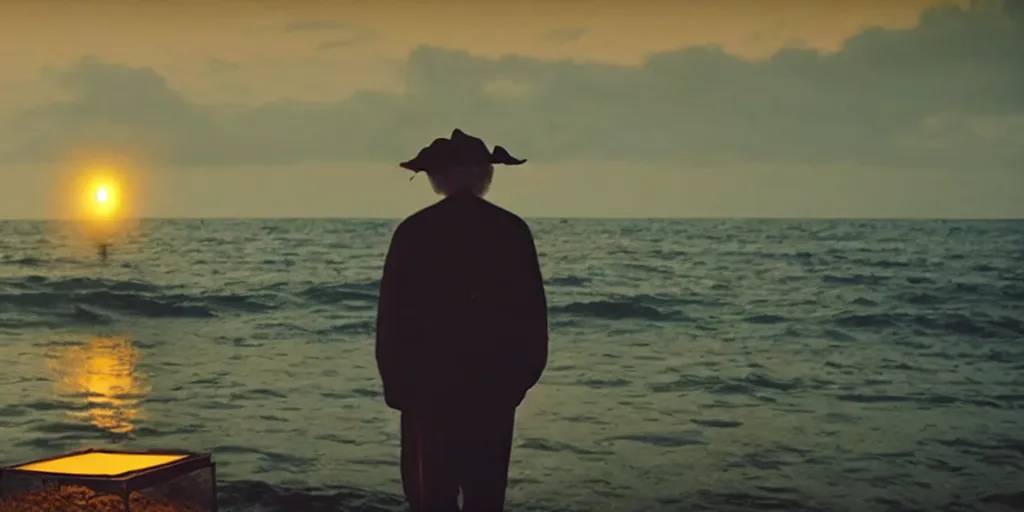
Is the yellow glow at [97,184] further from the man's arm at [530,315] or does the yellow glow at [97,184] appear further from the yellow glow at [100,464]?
the man's arm at [530,315]

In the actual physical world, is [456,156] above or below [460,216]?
above

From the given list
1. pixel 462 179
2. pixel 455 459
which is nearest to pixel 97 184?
pixel 462 179

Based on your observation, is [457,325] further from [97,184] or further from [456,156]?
[97,184]

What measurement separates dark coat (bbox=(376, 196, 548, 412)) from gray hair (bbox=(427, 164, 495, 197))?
0.13ft

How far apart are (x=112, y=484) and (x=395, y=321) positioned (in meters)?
0.71

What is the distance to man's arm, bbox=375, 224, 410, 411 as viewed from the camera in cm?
280

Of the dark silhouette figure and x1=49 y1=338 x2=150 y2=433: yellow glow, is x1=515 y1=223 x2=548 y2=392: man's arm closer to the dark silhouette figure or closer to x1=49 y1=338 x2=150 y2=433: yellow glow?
the dark silhouette figure

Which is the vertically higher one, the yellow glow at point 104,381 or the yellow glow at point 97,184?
the yellow glow at point 97,184

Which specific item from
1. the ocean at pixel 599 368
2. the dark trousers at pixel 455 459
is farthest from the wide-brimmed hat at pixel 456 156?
the ocean at pixel 599 368

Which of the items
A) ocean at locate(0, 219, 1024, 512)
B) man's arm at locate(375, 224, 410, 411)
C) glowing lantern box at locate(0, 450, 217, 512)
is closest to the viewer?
glowing lantern box at locate(0, 450, 217, 512)

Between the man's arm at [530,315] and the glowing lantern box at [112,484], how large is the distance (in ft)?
2.64

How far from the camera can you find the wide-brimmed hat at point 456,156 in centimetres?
285

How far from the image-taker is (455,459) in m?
2.85

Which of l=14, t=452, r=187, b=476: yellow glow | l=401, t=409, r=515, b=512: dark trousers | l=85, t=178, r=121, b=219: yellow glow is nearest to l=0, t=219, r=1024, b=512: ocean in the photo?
l=85, t=178, r=121, b=219: yellow glow
